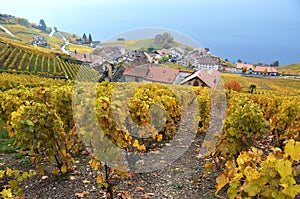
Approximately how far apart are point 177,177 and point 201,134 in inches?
149

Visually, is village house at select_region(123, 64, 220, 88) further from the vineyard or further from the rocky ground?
the rocky ground

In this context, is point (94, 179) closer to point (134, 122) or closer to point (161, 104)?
point (134, 122)

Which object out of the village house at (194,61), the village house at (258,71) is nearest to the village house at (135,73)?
the village house at (194,61)

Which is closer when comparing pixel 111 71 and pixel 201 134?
pixel 201 134

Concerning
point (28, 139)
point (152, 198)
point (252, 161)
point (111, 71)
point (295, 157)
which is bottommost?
point (152, 198)

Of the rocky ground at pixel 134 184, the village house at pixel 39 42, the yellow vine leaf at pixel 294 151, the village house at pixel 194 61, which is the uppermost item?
the village house at pixel 39 42

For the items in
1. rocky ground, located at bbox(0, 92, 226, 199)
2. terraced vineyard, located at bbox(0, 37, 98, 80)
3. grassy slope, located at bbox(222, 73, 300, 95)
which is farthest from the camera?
grassy slope, located at bbox(222, 73, 300, 95)

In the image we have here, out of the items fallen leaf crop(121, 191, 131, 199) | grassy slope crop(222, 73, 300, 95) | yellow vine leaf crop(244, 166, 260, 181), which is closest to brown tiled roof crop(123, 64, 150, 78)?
fallen leaf crop(121, 191, 131, 199)

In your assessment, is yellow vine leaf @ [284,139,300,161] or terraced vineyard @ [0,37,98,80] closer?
yellow vine leaf @ [284,139,300,161]

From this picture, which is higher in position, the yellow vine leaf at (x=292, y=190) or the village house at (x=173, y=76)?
the village house at (x=173, y=76)

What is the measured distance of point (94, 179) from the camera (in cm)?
504

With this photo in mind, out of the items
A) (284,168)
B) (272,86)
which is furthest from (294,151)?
(272,86)

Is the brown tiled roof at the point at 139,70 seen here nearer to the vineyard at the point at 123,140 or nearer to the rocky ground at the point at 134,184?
the vineyard at the point at 123,140

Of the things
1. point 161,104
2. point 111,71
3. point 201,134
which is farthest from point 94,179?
point 111,71
